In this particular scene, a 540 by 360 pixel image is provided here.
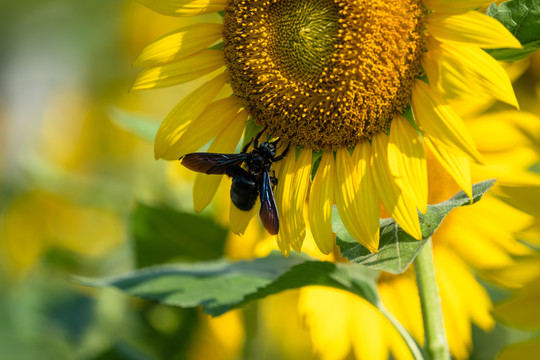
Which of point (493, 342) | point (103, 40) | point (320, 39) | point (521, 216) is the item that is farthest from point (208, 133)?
point (103, 40)

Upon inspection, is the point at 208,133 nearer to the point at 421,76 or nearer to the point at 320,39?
the point at 320,39

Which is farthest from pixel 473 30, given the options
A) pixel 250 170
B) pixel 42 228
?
pixel 42 228

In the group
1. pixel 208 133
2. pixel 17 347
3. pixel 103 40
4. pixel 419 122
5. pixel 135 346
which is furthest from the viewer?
pixel 103 40

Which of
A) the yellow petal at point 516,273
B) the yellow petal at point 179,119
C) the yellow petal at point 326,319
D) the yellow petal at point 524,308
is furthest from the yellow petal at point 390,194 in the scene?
the yellow petal at point 326,319

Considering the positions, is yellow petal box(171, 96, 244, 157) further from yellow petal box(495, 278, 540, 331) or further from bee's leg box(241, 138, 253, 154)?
yellow petal box(495, 278, 540, 331)

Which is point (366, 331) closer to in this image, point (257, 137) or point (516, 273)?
point (516, 273)

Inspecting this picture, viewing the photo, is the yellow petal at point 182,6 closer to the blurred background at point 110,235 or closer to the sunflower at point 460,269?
the blurred background at point 110,235
